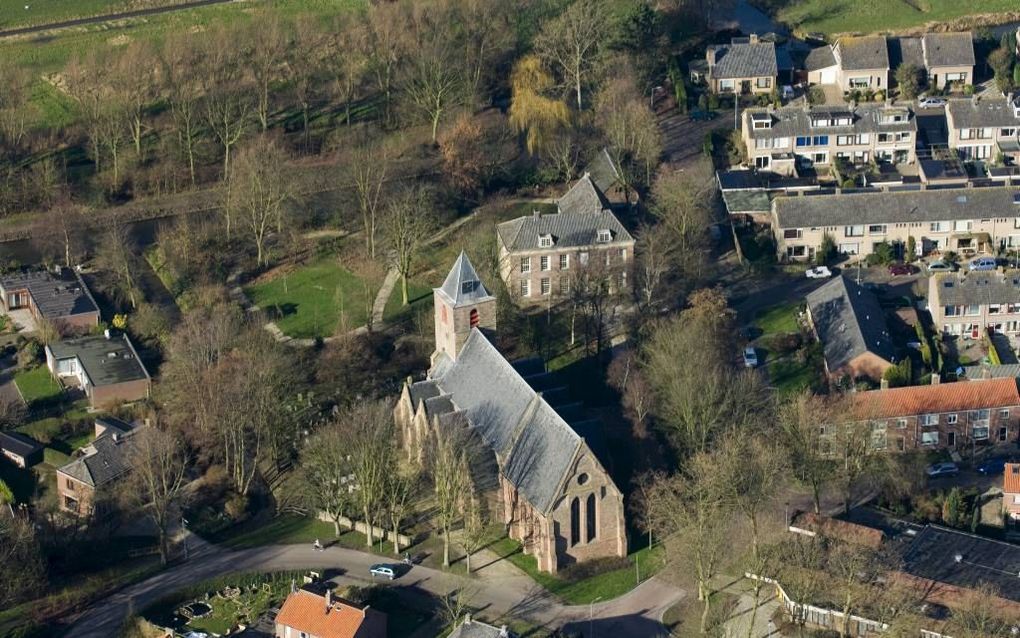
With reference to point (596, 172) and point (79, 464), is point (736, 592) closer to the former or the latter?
point (79, 464)

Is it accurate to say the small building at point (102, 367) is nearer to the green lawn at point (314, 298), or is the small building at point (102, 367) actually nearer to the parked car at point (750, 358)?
the green lawn at point (314, 298)

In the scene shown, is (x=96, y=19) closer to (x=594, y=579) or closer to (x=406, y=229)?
(x=406, y=229)

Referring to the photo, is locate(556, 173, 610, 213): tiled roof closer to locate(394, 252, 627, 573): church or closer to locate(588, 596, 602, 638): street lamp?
locate(394, 252, 627, 573): church

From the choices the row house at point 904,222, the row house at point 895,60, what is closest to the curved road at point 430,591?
the row house at point 904,222

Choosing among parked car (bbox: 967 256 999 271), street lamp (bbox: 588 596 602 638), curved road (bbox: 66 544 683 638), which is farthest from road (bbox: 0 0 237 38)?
street lamp (bbox: 588 596 602 638)

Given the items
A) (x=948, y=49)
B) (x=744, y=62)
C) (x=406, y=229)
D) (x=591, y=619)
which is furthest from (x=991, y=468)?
(x=948, y=49)

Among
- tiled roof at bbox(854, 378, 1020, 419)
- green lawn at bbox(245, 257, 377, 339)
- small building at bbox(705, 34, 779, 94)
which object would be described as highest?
small building at bbox(705, 34, 779, 94)
